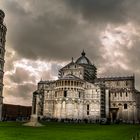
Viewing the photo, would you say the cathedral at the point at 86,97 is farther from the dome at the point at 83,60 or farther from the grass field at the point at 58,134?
the grass field at the point at 58,134

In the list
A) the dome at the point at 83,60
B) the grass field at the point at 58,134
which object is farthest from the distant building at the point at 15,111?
the grass field at the point at 58,134

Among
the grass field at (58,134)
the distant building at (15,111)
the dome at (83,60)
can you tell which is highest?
the dome at (83,60)

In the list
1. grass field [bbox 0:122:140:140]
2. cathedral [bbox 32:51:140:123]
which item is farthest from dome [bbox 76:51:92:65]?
grass field [bbox 0:122:140:140]

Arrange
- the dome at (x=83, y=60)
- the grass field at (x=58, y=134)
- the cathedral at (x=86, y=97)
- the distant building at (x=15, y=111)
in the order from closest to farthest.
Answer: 1. the grass field at (x=58, y=134)
2. the cathedral at (x=86, y=97)
3. the dome at (x=83, y=60)
4. the distant building at (x=15, y=111)

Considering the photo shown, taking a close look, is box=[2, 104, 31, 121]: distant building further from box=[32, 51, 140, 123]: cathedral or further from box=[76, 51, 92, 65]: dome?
box=[76, 51, 92, 65]: dome

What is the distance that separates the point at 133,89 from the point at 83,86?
20159 mm

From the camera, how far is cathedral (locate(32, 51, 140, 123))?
309ft

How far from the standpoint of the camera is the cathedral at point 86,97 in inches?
3711

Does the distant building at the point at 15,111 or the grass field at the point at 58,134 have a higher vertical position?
the distant building at the point at 15,111

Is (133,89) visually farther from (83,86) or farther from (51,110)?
(51,110)

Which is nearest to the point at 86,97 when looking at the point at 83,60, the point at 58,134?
the point at 83,60

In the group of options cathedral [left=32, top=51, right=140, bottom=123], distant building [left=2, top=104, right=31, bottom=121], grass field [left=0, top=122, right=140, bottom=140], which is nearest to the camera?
grass field [left=0, top=122, right=140, bottom=140]

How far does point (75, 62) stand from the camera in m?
116

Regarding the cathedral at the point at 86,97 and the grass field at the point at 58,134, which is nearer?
the grass field at the point at 58,134
